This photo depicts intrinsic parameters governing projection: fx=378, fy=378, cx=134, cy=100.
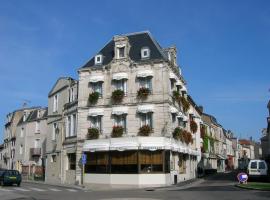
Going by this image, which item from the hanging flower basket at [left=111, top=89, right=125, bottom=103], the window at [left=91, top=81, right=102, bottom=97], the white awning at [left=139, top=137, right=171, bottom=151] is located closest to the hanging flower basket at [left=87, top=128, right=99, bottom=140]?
the hanging flower basket at [left=111, top=89, right=125, bottom=103]

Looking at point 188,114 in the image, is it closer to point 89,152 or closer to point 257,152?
point 89,152

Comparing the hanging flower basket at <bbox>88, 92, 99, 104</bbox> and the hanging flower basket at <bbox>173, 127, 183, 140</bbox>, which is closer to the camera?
the hanging flower basket at <bbox>173, 127, 183, 140</bbox>

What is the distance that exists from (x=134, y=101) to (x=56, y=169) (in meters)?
12.3

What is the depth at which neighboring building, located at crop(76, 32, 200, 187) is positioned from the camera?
106 ft

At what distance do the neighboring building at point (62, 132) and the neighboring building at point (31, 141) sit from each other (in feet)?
44.4

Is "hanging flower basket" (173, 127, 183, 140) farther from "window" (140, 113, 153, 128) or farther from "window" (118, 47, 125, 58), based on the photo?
"window" (118, 47, 125, 58)

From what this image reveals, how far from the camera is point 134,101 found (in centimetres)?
3456

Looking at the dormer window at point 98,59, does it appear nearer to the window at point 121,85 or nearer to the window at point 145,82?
the window at point 121,85

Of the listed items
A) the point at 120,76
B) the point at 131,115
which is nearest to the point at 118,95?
the point at 120,76

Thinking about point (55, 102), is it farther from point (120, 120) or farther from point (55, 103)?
point (120, 120)

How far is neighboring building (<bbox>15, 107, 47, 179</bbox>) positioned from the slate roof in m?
22.5

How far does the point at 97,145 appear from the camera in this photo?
111ft

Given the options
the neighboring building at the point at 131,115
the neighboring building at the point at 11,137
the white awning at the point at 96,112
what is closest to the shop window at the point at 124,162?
the neighboring building at the point at 131,115

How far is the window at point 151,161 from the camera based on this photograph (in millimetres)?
32000
